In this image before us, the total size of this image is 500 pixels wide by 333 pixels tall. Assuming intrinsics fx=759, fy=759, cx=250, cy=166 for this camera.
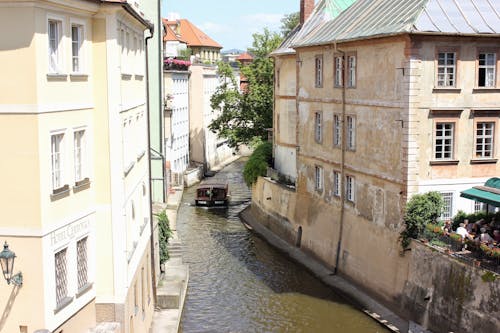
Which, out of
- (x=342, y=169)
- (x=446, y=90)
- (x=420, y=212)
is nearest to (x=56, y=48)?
(x=420, y=212)

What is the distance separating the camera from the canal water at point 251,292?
26438mm

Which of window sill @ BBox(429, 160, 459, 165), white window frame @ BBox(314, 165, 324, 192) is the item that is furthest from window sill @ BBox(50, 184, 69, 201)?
white window frame @ BBox(314, 165, 324, 192)

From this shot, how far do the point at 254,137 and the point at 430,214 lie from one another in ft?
107

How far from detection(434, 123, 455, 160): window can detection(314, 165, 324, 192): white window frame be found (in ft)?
30.7

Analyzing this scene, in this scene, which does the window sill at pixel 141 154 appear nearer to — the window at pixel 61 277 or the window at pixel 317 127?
the window at pixel 61 277

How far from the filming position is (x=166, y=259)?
1166 inches

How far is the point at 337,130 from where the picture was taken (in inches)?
1304

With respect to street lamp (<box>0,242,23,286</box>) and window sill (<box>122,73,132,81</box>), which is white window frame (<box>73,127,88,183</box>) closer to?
street lamp (<box>0,242,23,286</box>)

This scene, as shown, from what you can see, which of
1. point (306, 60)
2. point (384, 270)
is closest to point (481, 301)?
point (384, 270)

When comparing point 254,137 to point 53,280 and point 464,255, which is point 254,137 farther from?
point 53,280

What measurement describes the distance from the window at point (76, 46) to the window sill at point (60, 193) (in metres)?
2.49

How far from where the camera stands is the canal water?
86.7 ft

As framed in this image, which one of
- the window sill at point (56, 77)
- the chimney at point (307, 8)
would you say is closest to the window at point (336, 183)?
the chimney at point (307, 8)

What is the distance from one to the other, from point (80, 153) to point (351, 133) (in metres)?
17.3
